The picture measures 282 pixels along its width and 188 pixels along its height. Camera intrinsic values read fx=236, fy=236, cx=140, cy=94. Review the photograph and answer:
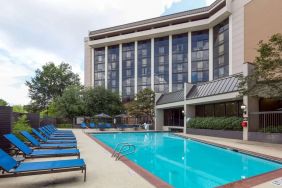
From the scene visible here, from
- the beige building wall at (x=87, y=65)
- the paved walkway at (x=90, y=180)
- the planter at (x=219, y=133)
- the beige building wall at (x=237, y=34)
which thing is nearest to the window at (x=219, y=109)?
the planter at (x=219, y=133)

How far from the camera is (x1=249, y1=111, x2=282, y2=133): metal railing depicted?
1523 cm

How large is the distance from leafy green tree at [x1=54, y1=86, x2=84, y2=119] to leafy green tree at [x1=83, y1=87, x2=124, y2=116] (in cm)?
93

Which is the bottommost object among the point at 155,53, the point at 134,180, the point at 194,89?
the point at 134,180

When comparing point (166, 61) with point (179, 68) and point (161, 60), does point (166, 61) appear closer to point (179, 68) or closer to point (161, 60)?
point (161, 60)

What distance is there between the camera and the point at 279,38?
1316cm

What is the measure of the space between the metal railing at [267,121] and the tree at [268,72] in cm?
195

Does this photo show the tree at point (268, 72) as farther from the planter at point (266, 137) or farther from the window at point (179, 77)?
the window at point (179, 77)

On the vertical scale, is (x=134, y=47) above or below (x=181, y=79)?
above

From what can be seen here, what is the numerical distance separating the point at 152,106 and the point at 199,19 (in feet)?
77.1

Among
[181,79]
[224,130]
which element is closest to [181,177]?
[224,130]

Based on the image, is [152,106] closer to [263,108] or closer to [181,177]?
[263,108]

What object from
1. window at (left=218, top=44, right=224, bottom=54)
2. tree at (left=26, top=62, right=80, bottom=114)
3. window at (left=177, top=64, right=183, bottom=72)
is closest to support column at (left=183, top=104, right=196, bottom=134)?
window at (left=218, top=44, right=224, bottom=54)

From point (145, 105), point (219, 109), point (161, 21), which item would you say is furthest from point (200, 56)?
point (219, 109)

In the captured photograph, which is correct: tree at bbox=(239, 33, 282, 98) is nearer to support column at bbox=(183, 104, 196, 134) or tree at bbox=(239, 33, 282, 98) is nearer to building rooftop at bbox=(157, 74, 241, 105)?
building rooftop at bbox=(157, 74, 241, 105)
